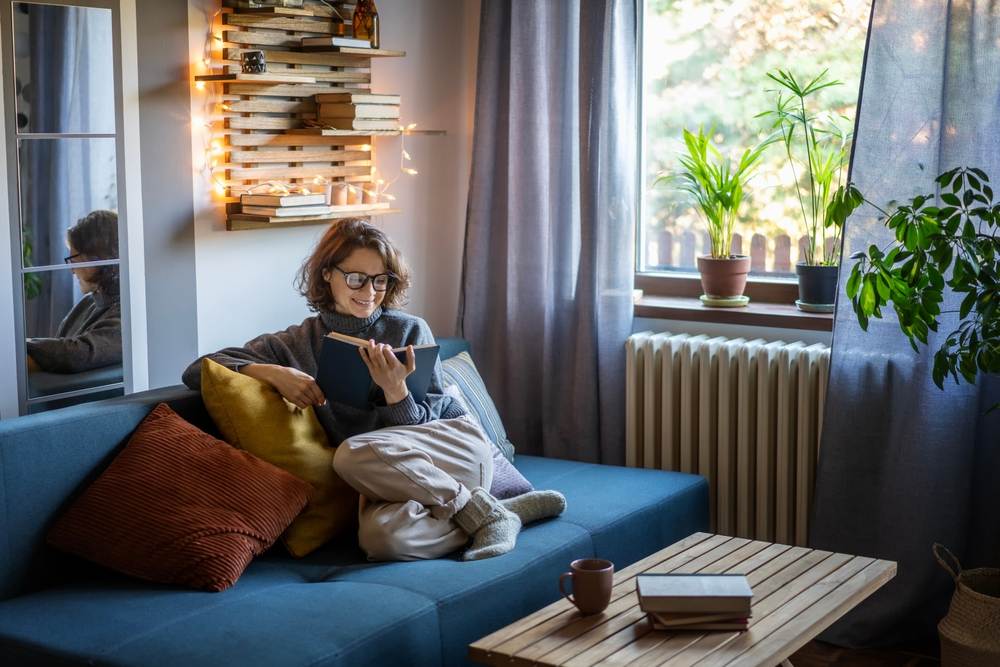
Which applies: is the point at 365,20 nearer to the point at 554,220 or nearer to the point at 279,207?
the point at 279,207

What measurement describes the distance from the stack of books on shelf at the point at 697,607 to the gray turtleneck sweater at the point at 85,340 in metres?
1.58

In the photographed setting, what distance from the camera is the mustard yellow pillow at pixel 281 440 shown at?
114 inches

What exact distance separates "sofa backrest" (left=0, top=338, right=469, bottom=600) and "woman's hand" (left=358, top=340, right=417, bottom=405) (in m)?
0.57

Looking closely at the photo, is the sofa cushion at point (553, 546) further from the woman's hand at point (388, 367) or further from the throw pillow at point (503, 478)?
the woman's hand at point (388, 367)

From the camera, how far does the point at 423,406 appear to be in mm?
3123

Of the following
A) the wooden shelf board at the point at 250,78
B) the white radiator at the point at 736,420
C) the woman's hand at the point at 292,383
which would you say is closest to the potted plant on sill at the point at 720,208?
the white radiator at the point at 736,420

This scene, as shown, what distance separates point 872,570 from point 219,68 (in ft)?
6.99

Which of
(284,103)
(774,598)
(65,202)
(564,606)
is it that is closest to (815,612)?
(774,598)

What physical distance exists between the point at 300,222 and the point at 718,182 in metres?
1.29

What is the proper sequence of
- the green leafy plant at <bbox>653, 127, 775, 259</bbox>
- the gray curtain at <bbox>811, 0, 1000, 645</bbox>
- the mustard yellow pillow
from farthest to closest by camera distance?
the green leafy plant at <bbox>653, 127, 775, 259</bbox>
the gray curtain at <bbox>811, 0, 1000, 645</bbox>
the mustard yellow pillow

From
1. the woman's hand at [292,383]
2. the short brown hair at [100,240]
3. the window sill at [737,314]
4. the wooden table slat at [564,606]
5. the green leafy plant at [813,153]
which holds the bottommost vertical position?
the wooden table slat at [564,606]

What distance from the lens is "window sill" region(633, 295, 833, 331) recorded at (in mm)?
3604

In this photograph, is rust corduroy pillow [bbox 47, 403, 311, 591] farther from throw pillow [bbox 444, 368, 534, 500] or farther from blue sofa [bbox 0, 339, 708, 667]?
throw pillow [bbox 444, 368, 534, 500]

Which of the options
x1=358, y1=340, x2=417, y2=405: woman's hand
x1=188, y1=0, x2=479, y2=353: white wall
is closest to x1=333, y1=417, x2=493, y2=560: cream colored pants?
x1=358, y1=340, x2=417, y2=405: woman's hand
